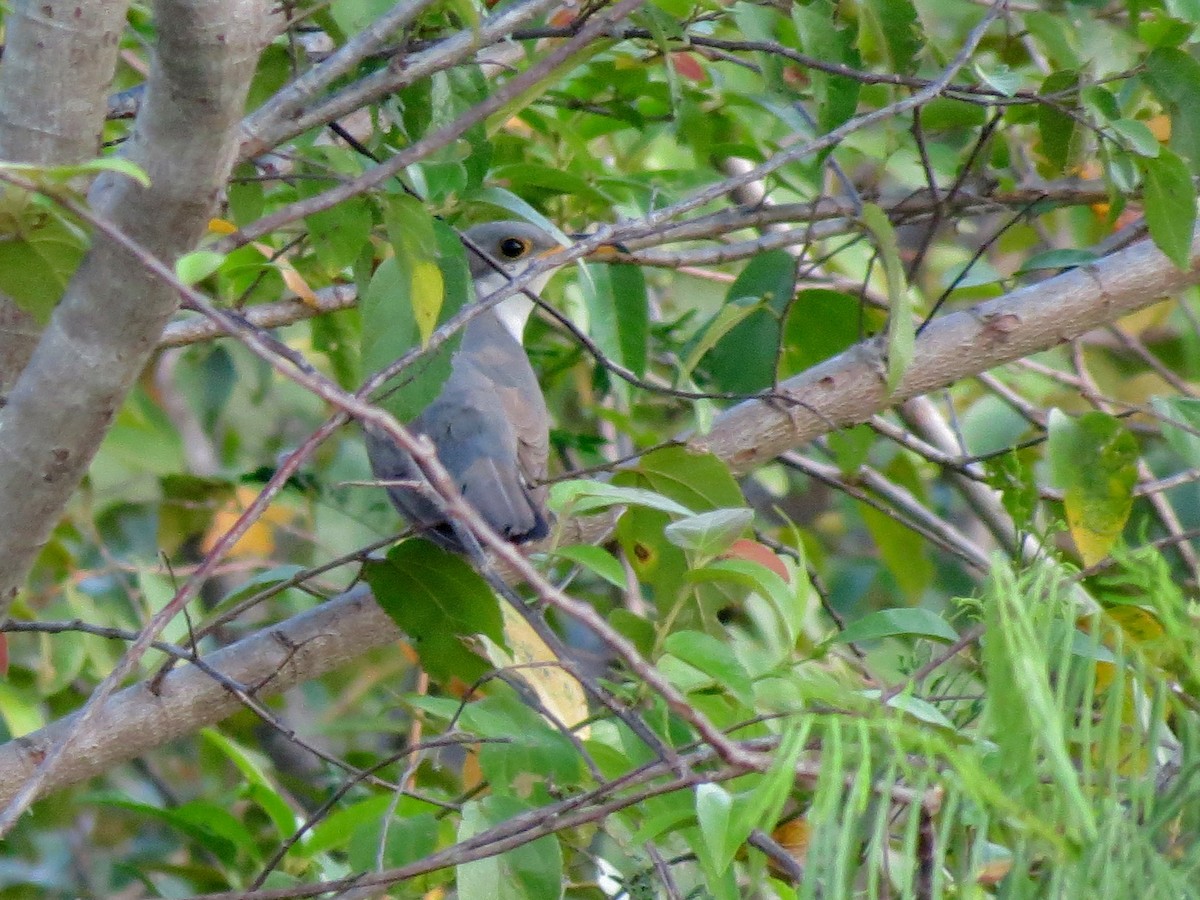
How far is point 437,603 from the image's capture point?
93.8 inches

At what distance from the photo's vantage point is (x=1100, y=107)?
2.50 meters

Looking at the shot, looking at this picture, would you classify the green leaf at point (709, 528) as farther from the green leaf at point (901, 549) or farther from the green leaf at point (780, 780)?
the green leaf at point (901, 549)

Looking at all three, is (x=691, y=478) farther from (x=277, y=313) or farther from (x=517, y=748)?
(x=277, y=313)

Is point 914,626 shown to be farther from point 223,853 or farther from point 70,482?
point 223,853

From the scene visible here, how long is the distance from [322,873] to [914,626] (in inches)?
55.9

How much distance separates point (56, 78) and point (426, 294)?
514 mm

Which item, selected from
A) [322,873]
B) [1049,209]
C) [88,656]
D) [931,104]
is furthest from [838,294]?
[88,656]

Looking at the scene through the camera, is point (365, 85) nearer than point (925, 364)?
Yes

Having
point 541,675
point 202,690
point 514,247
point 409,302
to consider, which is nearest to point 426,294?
point 409,302

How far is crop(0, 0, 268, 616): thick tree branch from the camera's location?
1.54m

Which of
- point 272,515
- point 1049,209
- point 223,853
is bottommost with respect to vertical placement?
point 272,515

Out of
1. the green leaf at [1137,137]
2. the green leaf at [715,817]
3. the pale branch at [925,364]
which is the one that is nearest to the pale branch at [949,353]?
the pale branch at [925,364]

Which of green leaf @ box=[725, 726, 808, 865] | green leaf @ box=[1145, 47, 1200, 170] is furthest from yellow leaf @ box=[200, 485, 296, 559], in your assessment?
green leaf @ box=[725, 726, 808, 865]

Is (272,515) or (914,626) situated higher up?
(914,626)
